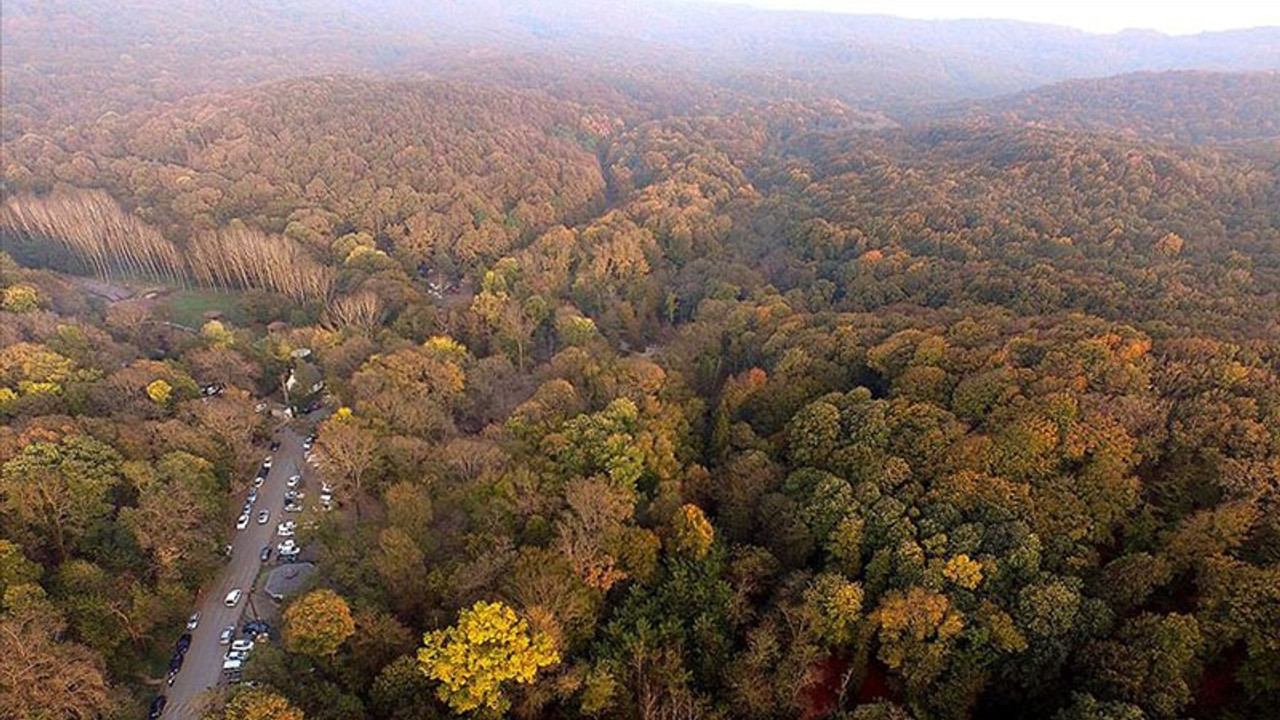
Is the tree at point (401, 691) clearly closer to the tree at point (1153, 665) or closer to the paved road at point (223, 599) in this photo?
the paved road at point (223, 599)

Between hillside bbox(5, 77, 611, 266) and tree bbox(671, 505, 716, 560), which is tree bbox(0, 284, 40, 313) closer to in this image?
hillside bbox(5, 77, 611, 266)

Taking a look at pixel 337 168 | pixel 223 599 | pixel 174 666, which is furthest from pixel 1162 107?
pixel 174 666

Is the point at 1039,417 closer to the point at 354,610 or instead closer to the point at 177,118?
the point at 354,610

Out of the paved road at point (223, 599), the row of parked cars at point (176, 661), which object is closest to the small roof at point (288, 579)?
the paved road at point (223, 599)

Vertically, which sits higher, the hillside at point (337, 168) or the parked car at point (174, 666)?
the hillside at point (337, 168)

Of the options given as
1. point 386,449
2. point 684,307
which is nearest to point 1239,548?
point 386,449
